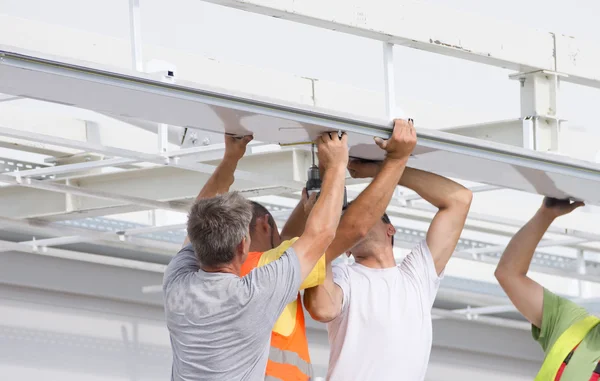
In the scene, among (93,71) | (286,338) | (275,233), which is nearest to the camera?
(93,71)

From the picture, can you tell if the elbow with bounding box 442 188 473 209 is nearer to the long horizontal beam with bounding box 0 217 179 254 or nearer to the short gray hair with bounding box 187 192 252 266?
the short gray hair with bounding box 187 192 252 266

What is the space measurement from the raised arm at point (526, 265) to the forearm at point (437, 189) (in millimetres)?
578

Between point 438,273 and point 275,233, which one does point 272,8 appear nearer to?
point 275,233

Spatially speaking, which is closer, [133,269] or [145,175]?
[145,175]

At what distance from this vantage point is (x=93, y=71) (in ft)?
11.3

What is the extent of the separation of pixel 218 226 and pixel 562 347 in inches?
72.4

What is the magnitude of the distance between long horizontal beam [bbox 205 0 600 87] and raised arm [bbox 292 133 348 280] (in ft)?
3.21

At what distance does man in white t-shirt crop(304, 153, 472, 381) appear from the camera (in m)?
4.14

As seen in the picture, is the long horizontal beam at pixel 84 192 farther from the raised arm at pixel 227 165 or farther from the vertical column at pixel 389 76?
the raised arm at pixel 227 165

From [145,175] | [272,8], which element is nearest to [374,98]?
[145,175]

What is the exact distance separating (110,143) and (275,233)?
3005 millimetres

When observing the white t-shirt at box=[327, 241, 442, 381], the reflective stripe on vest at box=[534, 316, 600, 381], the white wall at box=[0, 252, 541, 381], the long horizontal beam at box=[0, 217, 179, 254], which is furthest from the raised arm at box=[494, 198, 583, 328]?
the white wall at box=[0, 252, 541, 381]

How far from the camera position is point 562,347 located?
468 centimetres

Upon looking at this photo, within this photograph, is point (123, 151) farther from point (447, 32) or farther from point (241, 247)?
point (241, 247)
